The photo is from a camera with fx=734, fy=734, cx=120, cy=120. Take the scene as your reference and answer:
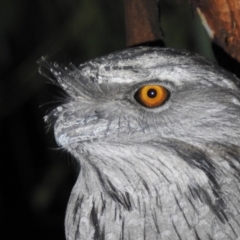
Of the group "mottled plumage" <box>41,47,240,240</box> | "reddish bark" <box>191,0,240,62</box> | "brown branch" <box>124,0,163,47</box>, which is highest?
"brown branch" <box>124,0,163,47</box>

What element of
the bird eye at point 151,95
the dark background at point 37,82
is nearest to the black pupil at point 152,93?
the bird eye at point 151,95

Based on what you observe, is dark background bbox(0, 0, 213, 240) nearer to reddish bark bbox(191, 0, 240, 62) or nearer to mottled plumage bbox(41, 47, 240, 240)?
reddish bark bbox(191, 0, 240, 62)

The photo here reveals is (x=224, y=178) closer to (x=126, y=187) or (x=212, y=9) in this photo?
(x=126, y=187)

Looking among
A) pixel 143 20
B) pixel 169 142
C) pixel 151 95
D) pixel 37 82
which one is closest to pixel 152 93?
pixel 151 95

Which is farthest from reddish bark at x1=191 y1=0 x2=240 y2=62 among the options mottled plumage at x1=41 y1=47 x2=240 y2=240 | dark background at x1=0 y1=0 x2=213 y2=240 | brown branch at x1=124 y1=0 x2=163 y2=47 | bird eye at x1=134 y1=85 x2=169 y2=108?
dark background at x1=0 y1=0 x2=213 y2=240

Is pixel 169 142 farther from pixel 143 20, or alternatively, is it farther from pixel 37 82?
pixel 37 82

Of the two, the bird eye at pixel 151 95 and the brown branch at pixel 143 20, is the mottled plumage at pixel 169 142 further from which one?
the brown branch at pixel 143 20
